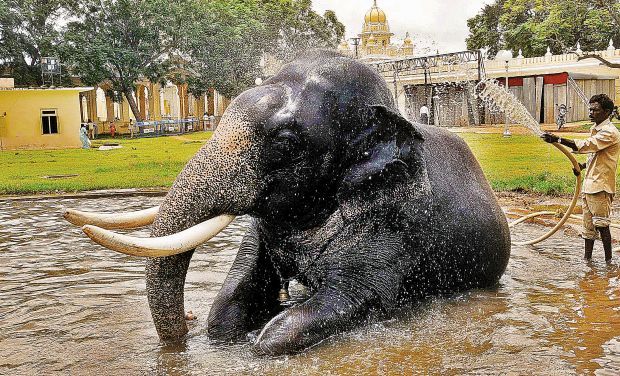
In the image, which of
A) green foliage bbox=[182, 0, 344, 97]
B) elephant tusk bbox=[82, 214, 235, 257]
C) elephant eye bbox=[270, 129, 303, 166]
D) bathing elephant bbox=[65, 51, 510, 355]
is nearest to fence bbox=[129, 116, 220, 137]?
green foliage bbox=[182, 0, 344, 97]

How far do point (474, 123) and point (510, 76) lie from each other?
2.73 meters

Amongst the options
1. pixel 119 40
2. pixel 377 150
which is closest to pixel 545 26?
pixel 119 40

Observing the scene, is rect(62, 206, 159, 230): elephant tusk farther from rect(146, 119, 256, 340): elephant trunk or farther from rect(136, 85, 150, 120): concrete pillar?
rect(136, 85, 150, 120): concrete pillar

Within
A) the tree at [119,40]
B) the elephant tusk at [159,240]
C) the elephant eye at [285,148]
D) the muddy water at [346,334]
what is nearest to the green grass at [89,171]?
the muddy water at [346,334]

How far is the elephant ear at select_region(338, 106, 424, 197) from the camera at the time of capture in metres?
4.30

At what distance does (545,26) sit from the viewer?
3181 centimetres

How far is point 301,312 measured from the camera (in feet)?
13.5

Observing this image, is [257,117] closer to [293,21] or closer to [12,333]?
[12,333]

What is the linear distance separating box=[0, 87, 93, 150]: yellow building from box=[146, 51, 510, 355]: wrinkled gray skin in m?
30.3

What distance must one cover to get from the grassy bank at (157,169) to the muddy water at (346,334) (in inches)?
243

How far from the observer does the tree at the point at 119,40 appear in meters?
41.0

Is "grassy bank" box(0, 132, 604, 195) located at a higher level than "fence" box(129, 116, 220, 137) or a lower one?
lower

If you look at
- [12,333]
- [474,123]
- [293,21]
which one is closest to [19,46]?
[293,21]

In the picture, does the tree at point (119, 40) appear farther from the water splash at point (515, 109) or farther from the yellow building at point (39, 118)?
the water splash at point (515, 109)
